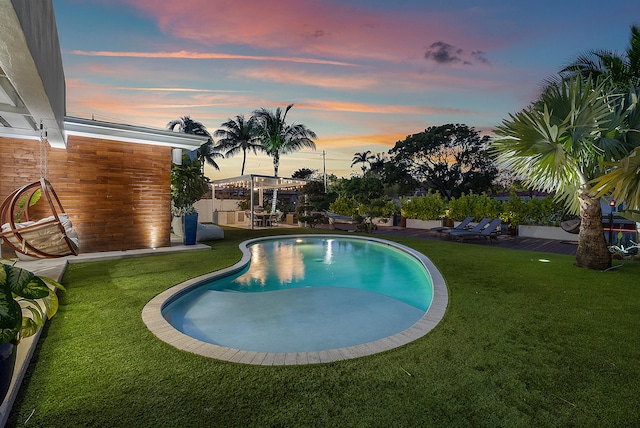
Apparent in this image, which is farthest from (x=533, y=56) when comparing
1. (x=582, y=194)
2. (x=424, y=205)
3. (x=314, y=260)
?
(x=314, y=260)

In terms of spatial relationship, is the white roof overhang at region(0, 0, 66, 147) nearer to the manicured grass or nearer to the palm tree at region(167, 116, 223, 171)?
the manicured grass

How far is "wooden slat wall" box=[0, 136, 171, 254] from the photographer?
299 inches

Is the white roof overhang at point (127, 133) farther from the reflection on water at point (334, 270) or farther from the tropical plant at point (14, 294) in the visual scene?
the tropical plant at point (14, 294)

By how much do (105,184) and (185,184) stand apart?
456cm

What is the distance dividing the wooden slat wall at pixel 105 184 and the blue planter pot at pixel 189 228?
684 mm

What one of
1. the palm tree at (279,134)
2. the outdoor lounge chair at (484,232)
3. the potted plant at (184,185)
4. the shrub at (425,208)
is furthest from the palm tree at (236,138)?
the outdoor lounge chair at (484,232)

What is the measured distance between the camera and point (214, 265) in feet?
24.6

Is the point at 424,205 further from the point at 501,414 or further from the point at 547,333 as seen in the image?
the point at 501,414

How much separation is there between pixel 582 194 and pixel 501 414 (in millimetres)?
6822

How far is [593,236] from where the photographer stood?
719 cm

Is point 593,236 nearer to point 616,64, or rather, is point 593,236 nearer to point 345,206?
point 616,64

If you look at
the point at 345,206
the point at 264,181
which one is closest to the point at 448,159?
the point at 345,206

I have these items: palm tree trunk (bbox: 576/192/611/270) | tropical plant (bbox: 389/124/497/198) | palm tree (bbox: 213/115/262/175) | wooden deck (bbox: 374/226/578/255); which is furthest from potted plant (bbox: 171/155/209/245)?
tropical plant (bbox: 389/124/497/198)

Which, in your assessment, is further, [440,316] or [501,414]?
[440,316]
